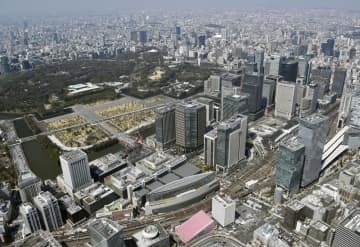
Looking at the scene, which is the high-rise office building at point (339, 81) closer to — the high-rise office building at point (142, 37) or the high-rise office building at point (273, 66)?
the high-rise office building at point (273, 66)

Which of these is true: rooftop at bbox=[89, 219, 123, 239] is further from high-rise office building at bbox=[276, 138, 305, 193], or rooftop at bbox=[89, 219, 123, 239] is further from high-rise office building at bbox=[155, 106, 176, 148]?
high-rise office building at bbox=[155, 106, 176, 148]

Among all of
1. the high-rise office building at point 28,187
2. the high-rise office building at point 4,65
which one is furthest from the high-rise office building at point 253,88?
the high-rise office building at point 4,65

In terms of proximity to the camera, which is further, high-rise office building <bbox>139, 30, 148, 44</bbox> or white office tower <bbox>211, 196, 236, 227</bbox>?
high-rise office building <bbox>139, 30, 148, 44</bbox>

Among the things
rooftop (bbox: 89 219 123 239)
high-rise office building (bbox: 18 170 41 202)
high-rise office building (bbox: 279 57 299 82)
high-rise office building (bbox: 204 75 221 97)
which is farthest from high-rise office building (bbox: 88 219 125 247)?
high-rise office building (bbox: 279 57 299 82)

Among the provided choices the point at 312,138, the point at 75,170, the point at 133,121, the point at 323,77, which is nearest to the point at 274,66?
the point at 323,77

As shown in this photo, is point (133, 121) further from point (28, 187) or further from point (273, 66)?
point (273, 66)

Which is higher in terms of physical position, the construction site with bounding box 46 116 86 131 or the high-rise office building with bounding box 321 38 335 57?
the high-rise office building with bounding box 321 38 335 57
